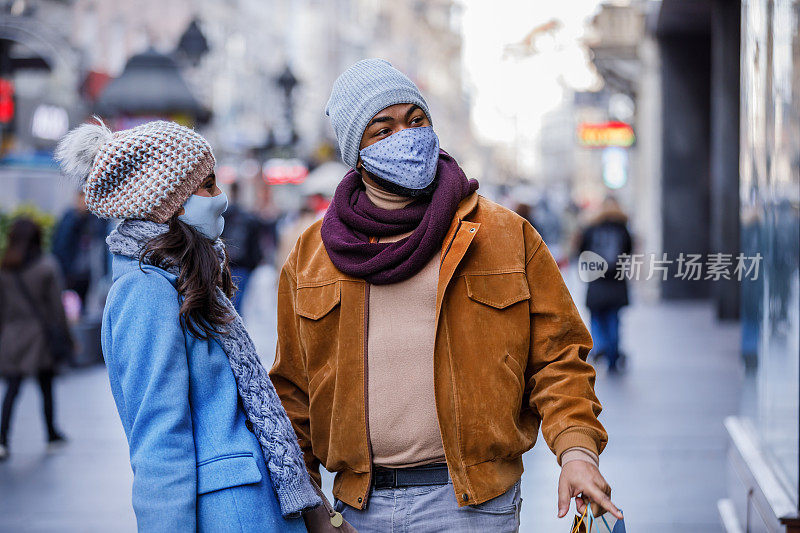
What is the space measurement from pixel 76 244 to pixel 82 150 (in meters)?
11.1

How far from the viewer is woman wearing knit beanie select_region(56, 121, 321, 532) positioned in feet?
7.90

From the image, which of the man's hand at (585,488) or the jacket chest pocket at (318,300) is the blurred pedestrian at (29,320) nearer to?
the jacket chest pocket at (318,300)

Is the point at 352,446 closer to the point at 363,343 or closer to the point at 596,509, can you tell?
the point at 363,343

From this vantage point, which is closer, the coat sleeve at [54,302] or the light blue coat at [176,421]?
the light blue coat at [176,421]

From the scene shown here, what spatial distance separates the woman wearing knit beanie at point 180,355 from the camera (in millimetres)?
2408

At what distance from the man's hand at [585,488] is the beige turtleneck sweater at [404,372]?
1.11 feet

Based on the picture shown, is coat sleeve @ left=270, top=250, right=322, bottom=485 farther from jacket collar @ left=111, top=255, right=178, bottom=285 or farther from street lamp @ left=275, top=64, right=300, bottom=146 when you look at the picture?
street lamp @ left=275, top=64, right=300, bottom=146

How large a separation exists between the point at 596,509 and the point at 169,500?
102 cm

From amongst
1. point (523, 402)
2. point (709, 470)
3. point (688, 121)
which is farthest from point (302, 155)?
point (523, 402)

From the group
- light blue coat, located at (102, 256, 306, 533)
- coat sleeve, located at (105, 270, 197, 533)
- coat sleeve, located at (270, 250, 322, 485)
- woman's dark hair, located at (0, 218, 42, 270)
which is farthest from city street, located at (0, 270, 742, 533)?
coat sleeve, located at (105, 270, 197, 533)

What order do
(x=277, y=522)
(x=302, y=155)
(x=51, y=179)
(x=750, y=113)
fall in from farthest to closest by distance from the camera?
(x=302, y=155) < (x=51, y=179) < (x=750, y=113) < (x=277, y=522)

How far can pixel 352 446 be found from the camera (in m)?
2.80

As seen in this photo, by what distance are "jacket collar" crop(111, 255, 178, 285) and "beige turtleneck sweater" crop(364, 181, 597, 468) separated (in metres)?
0.56

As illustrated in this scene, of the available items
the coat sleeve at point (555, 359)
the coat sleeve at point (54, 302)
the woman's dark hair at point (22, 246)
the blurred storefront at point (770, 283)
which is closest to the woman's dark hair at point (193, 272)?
the coat sleeve at point (555, 359)
